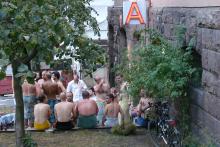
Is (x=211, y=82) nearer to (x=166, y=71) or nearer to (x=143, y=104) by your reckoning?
(x=166, y=71)

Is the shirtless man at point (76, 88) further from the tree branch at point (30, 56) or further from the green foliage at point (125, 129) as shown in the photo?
the tree branch at point (30, 56)

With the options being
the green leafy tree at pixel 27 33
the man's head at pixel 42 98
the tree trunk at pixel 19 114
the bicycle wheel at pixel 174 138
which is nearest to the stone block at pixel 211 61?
the bicycle wheel at pixel 174 138

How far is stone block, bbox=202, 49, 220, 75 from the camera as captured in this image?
8898 mm

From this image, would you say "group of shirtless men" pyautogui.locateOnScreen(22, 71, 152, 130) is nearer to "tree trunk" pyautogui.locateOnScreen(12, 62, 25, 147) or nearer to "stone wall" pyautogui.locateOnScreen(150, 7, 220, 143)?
"tree trunk" pyautogui.locateOnScreen(12, 62, 25, 147)

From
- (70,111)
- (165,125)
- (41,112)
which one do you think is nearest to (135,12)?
(70,111)

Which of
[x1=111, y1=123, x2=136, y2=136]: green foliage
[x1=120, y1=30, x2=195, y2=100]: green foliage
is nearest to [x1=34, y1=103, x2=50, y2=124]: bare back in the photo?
[x1=111, y1=123, x2=136, y2=136]: green foliage

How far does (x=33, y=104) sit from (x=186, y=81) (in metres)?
5.09

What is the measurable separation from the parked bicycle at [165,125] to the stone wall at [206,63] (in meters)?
0.43

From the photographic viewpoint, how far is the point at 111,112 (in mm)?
13289

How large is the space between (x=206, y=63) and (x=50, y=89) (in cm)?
591

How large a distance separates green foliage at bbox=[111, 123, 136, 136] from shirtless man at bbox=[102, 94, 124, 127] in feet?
1.31

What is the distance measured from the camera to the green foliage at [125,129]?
41.5 ft

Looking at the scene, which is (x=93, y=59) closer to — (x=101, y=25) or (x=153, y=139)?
(x=153, y=139)

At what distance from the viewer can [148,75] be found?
10.8 m
